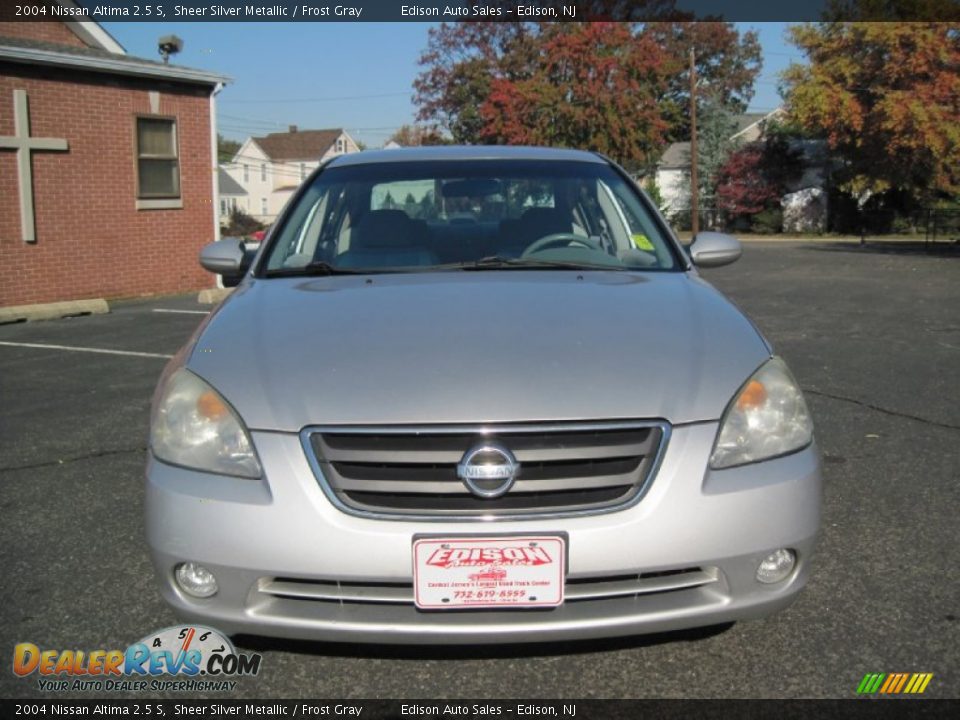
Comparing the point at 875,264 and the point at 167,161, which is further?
the point at 875,264

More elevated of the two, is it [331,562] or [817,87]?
[817,87]

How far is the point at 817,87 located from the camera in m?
29.3

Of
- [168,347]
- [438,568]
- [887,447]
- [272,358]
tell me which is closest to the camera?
[438,568]

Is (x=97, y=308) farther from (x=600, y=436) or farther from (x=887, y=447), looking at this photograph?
(x=600, y=436)

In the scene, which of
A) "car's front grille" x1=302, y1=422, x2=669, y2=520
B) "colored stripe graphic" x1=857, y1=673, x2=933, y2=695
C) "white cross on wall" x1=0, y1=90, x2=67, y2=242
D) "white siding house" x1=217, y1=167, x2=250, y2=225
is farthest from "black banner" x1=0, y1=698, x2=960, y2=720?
"white siding house" x1=217, y1=167, x2=250, y2=225

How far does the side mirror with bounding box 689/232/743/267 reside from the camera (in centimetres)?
373

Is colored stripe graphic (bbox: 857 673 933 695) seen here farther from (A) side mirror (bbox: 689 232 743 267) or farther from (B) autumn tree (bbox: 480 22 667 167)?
(B) autumn tree (bbox: 480 22 667 167)

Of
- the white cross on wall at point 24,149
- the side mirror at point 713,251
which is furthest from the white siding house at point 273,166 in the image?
the side mirror at point 713,251

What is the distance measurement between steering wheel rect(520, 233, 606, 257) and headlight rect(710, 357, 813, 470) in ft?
4.01

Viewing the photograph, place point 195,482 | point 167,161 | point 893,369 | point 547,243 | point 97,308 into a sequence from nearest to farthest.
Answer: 1. point 195,482
2. point 547,243
3. point 893,369
4. point 97,308
5. point 167,161

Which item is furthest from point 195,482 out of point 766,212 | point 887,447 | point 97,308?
point 766,212

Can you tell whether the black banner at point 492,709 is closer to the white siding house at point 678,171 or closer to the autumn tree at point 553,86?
the autumn tree at point 553,86

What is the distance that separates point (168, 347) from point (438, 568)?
7276 millimetres

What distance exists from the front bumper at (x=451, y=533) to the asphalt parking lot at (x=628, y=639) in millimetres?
183
